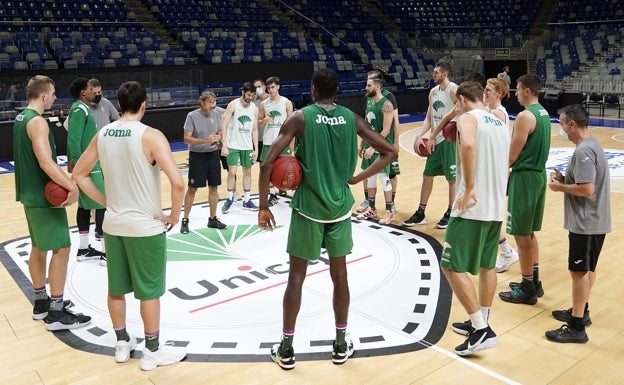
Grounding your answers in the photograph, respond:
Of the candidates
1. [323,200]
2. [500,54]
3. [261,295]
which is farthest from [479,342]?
[500,54]

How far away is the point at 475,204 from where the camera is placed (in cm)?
379

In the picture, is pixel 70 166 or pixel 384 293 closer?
pixel 384 293

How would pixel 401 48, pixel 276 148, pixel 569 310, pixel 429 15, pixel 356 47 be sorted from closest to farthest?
pixel 276 148 < pixel 569 310 < pixel 356 47 < pixel 401 48 < pixel 429 15

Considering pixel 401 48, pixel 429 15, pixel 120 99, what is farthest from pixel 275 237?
pixel 429 15

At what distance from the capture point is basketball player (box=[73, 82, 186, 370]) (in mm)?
3531

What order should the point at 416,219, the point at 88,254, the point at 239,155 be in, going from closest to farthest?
the point at 88,254, the point at 416,219, the point at 239,155

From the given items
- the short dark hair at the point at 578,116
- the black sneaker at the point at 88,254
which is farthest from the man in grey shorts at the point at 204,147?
the short dark hair at the point at 578,116

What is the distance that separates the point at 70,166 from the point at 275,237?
2.29m

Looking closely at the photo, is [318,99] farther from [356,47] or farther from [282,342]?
[356,47]

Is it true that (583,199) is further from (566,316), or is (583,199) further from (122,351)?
(122,351)

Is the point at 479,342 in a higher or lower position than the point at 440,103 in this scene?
lower

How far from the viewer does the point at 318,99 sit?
3.63 meters

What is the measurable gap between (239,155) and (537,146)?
441 centimetres

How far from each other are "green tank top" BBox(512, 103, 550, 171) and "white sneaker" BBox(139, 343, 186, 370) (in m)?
2.96
